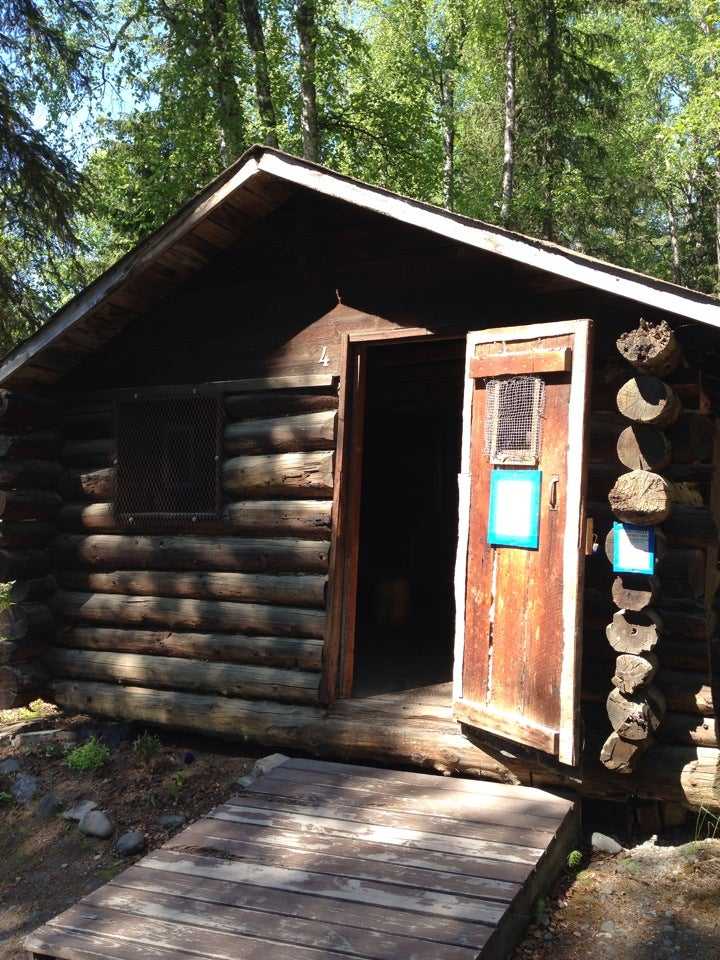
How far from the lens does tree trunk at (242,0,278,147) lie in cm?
1775

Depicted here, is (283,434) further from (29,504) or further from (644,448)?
(644,448)

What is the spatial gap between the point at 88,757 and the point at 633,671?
427 cm

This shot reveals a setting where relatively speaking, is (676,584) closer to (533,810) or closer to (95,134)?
(533,810)

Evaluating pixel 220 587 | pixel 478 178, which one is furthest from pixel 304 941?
pixel 478 178

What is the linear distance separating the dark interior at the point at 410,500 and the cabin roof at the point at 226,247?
3000mm

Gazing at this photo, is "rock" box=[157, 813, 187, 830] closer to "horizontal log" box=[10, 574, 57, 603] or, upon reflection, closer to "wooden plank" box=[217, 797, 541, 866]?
"wooden plank" box=[217, 797, 541, 866]

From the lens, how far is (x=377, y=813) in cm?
507

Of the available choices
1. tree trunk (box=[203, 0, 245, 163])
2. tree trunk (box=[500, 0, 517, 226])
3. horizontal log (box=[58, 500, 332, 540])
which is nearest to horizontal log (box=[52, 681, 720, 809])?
horizontal log (box=[58, 500, 332, 540])

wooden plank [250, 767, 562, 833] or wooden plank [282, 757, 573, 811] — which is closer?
wooden plank [250, 767, 562, 833]

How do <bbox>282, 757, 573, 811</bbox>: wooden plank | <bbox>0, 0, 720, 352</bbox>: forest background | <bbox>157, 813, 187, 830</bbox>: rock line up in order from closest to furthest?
<bbox>282, 757, 573, 811</bbox>: wooden plank < <bbox>157, 813, 187, 830</bbox>: rock < <bbox>0, 0, 720, 352</bbox>: forest background

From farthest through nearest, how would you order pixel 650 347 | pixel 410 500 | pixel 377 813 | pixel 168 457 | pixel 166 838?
pixel 410 500 < pixel 168 457 < pixel 166 838 < pixel 377 813 < pixel 650 347

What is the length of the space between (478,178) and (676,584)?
2420cm

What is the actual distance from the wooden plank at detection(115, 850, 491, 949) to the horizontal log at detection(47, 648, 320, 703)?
2.01 meters

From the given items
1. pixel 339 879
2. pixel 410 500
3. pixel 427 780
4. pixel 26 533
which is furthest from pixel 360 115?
pixel 339 879
